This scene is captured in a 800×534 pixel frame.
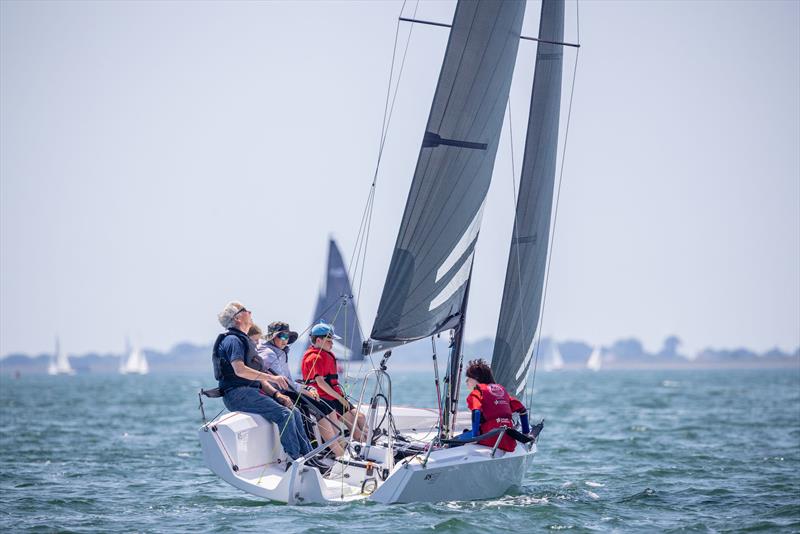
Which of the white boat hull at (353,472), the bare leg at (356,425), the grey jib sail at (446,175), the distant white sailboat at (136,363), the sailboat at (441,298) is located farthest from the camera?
the distant white sailboat at (136,363)

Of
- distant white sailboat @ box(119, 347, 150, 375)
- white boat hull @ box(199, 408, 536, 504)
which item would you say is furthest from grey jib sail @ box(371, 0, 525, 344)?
distant white sailboat @ box(119, 347, 150, 375)

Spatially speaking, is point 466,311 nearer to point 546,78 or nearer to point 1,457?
point 546,78

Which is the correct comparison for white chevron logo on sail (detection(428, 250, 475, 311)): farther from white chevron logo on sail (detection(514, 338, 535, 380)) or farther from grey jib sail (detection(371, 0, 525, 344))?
white chevron logo on sail (detection(514, 338, 535, 380))

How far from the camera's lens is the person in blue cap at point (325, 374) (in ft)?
34.0

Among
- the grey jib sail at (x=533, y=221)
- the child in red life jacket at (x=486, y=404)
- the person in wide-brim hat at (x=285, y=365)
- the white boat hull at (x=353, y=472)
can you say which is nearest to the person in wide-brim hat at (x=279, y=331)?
the person in wide-brim hat at (x=285, y=365)

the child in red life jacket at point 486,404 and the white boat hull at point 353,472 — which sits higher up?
the child in red life jacket at point 486,404

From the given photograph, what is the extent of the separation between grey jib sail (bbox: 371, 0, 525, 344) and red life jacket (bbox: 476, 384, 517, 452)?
82 centimetres

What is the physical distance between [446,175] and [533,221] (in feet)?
8.76

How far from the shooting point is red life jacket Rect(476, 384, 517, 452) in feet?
32.4

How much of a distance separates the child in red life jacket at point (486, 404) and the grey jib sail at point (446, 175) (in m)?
0.65

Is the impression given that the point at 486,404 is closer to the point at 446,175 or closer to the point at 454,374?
the point at 454,374

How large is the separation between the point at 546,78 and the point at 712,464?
243 inches

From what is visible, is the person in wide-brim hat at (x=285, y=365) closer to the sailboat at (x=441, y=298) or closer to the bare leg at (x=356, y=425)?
the bare leg at (x=356, y=425)

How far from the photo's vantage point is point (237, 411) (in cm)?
1022
